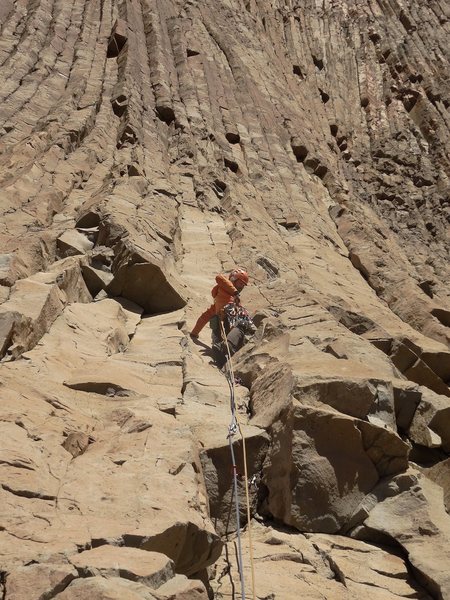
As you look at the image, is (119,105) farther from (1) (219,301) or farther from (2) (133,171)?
(1) (219,301)

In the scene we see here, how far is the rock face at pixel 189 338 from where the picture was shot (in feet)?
16.3

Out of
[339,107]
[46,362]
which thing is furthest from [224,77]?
[46,362]

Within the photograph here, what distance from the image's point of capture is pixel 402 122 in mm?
29234

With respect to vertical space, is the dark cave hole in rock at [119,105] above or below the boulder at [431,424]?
below

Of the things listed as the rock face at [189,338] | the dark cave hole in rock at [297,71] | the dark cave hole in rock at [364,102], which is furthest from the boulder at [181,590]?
the dark cave hole in rock at [364,102]

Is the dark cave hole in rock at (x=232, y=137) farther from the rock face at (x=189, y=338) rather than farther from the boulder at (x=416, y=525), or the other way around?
the boulder at (x=416, y=525)

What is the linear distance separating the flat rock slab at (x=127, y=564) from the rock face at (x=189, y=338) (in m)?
0.02

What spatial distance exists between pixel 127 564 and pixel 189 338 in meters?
5.72

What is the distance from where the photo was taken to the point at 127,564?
12.9 feet

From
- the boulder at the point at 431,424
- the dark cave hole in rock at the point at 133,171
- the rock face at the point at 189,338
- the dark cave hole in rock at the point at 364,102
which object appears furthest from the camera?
the dark cave hole in rock at the point at 364,102

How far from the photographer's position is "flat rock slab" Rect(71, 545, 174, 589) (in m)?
3.82

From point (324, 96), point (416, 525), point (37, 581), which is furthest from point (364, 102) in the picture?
point (37, 581)

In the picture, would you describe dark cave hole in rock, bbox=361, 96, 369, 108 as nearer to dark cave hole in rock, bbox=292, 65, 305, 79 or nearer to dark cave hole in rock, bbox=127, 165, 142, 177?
dark cave hole in rock, bbox=292, 65, 305, 79

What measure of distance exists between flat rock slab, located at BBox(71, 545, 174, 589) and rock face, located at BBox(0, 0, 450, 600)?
0.02 meters
